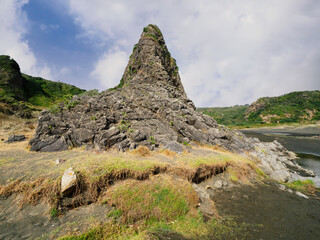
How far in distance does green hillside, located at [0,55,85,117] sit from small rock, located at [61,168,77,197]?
937 inches

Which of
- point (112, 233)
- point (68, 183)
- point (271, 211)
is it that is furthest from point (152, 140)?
point (271, 211)

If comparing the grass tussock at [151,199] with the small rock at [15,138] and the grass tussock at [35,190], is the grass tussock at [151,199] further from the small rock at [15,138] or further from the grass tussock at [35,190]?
the small rock at [15,138]

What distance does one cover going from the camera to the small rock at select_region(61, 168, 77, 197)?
23.9ft

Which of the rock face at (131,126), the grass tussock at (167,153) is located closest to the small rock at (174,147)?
the rock face at (131,126)

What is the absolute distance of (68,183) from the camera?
7395 millimetres

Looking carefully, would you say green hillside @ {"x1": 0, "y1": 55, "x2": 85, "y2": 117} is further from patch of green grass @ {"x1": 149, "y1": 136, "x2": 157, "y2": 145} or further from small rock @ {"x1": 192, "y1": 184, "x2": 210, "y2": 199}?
small rock @ {"x1": 192, "y1": 184, "x2": 210, "y2": 199}

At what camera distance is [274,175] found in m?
15.4

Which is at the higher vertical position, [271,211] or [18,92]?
[18,92]

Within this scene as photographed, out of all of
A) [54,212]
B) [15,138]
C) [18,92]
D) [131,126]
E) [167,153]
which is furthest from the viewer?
[18,92]

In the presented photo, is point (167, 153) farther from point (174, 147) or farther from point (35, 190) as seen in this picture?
point (35, 190)

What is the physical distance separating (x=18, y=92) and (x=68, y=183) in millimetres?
48905

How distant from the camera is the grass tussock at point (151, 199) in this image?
7.14 m

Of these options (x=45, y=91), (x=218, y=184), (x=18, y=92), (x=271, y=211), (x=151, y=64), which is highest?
(x=151, y=64)

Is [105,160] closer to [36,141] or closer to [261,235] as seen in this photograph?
[261,235]
